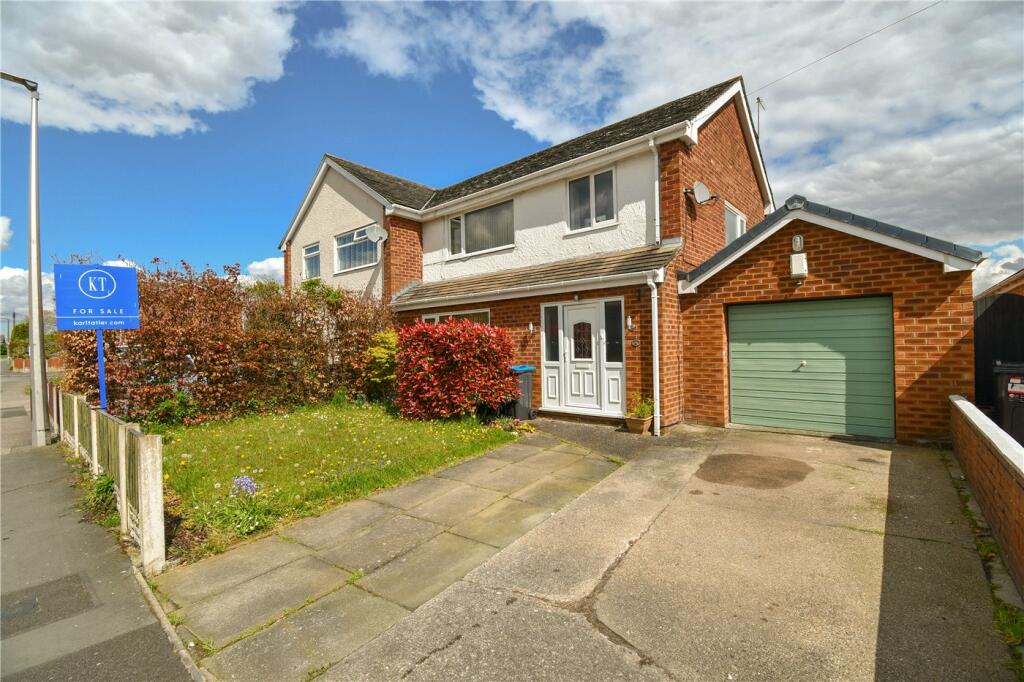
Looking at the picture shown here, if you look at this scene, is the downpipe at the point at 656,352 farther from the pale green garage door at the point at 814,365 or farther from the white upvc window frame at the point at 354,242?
the white upvc window frame at the point at 354,242

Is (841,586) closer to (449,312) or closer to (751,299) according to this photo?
(751,299)

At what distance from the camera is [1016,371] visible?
5910mm

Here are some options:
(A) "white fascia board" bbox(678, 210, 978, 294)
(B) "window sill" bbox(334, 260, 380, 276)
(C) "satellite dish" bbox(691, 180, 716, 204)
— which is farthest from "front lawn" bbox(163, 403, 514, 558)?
(B) "window sill" bbox(334, 260, 380, 276)

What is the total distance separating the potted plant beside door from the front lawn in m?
2.15

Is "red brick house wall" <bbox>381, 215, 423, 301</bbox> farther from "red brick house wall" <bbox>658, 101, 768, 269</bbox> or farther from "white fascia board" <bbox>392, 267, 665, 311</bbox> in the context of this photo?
"red brick house wall" <bbox>658, 101, 768, 269</bbox>

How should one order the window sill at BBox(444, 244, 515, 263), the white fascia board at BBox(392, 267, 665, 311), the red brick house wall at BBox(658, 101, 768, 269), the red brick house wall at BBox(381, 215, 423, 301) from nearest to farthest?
the white fascia board at BBox(392, 267, 665, 311)
the red brick house wall at BBox(658, 101, 768, 269)
the window sill at BBox(444, 244, 515, 263)
the red brick house wall at BBox(381, 215, 423, 301)

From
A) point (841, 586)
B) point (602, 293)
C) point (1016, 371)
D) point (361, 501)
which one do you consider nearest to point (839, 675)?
point (841, 586)

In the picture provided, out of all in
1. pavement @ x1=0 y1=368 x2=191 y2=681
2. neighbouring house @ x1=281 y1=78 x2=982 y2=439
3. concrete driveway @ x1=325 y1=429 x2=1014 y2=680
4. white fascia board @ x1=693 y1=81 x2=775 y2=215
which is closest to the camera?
concrete driveway @ x1=325 y1=429 x2=1014 y2=680

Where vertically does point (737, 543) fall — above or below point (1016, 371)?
below

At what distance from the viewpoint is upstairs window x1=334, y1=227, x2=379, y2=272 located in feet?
50.2

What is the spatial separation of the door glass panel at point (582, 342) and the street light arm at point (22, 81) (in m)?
11.6

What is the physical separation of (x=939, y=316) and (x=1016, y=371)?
1.07 meters

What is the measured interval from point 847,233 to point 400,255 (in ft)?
35.5

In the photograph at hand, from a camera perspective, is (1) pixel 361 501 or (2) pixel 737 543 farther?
(1) pixel 361 501
